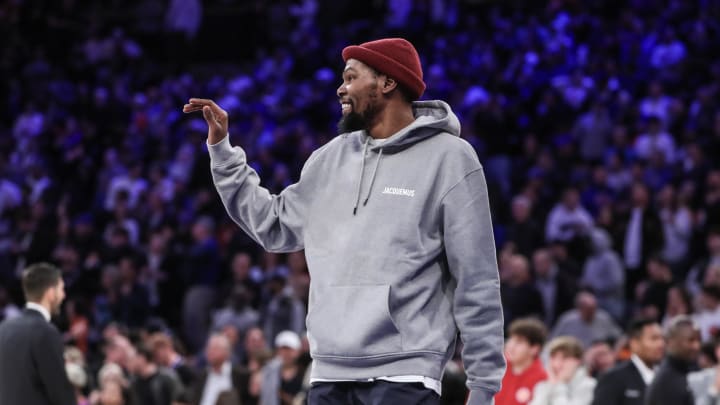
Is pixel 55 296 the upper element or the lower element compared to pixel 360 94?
lower

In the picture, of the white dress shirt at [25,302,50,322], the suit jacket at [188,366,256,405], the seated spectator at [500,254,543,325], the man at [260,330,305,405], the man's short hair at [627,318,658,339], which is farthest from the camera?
the seated spectator at [500,254,543,325]

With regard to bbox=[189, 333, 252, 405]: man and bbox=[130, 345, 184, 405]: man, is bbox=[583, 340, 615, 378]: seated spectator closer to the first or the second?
bbox=[189, 333, 252, 405]: man

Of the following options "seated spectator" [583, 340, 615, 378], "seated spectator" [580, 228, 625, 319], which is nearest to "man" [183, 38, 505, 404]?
"seated spectator" [583, 340, 615, 378]

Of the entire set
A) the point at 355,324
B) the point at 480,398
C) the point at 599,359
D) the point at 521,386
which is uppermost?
the point at 355,324

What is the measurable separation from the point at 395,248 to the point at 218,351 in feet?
28.2

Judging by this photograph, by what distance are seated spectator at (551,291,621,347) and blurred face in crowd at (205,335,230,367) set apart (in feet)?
10.3

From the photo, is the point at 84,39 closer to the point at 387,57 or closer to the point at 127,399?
the point at 127,399

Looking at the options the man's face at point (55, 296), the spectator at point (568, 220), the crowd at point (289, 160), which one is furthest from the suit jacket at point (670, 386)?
the spectator at point (568, 220)

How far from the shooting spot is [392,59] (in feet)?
12.8

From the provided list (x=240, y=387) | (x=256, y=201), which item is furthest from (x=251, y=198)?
(x=240, y=387)

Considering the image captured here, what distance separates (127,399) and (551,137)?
23.4 feet

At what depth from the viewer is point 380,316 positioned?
144 inches

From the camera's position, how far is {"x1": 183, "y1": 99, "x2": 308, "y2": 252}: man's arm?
4.02 m

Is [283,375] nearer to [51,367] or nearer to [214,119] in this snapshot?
[51,367]
